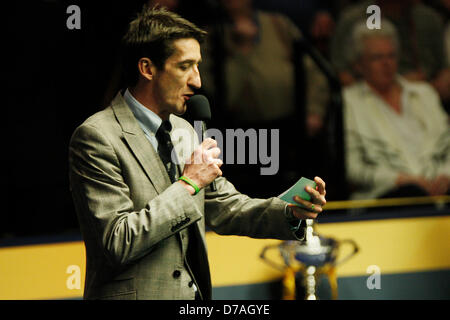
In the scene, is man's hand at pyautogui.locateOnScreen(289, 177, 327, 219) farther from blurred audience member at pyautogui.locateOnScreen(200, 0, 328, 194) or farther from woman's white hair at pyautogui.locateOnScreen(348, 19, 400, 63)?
woman's white hair at pyautogui.locateOnScreen(348, 19, 400, 63)

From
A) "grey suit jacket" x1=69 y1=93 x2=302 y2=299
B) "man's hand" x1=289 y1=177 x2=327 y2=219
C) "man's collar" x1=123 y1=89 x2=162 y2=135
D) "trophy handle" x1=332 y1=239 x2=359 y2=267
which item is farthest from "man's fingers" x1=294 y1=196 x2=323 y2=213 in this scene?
"trophy handle" x1=332 y1=239 x2=359 y2=267

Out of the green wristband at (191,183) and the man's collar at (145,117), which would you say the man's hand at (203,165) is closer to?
the green wristband at (191,183)

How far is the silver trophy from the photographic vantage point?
10.7ft

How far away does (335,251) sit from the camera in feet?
11.2

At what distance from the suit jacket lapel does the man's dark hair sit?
0.15 m

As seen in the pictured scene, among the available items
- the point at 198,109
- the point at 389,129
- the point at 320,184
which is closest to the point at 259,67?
the point at 389,129

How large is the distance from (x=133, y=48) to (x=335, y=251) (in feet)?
6.86

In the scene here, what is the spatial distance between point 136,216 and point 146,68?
0.45 metres

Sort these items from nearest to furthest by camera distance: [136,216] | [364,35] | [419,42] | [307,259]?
1. [136,216]
2. [307,259]
3. [364,35]
4. [419,42]

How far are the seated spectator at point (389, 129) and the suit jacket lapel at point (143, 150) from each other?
2364 mm

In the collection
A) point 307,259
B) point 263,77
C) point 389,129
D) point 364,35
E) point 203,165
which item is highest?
point 364,35

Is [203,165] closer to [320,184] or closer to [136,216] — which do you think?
[136,216]

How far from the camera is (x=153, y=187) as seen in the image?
5.38ft
